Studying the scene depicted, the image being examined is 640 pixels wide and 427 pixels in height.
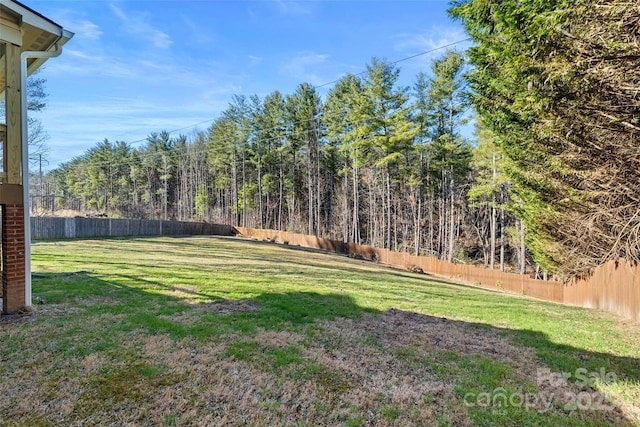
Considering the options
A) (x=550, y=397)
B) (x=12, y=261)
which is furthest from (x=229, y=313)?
(x=550, y=397)

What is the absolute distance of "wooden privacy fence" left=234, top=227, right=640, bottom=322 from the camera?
892cm

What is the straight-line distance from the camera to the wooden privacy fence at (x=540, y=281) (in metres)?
8.92

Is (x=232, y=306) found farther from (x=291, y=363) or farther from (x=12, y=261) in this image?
(x=12, y=261)

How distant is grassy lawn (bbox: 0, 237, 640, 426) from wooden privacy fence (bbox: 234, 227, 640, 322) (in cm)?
282

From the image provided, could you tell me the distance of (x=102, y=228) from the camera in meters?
20.8

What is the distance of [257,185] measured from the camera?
117 feet

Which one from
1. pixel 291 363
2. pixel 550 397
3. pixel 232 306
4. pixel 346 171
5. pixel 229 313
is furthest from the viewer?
pixel 346 171

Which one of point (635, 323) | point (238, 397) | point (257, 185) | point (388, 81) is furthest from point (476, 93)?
point (257, 185)

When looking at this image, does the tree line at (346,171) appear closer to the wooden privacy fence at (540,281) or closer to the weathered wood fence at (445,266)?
the weathered wood fence at (445,266)

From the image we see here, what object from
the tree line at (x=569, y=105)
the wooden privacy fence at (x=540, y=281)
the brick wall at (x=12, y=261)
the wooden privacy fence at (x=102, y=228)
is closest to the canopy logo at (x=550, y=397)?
the tree line at (x=569, y=105)

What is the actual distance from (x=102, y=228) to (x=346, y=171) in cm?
1760

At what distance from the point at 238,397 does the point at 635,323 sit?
9983 mm

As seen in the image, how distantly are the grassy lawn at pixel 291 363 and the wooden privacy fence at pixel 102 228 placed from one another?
1404 centimetres

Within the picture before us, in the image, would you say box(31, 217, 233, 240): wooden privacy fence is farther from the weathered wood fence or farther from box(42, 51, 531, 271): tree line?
box(42, 51, 531, 271): tree line
